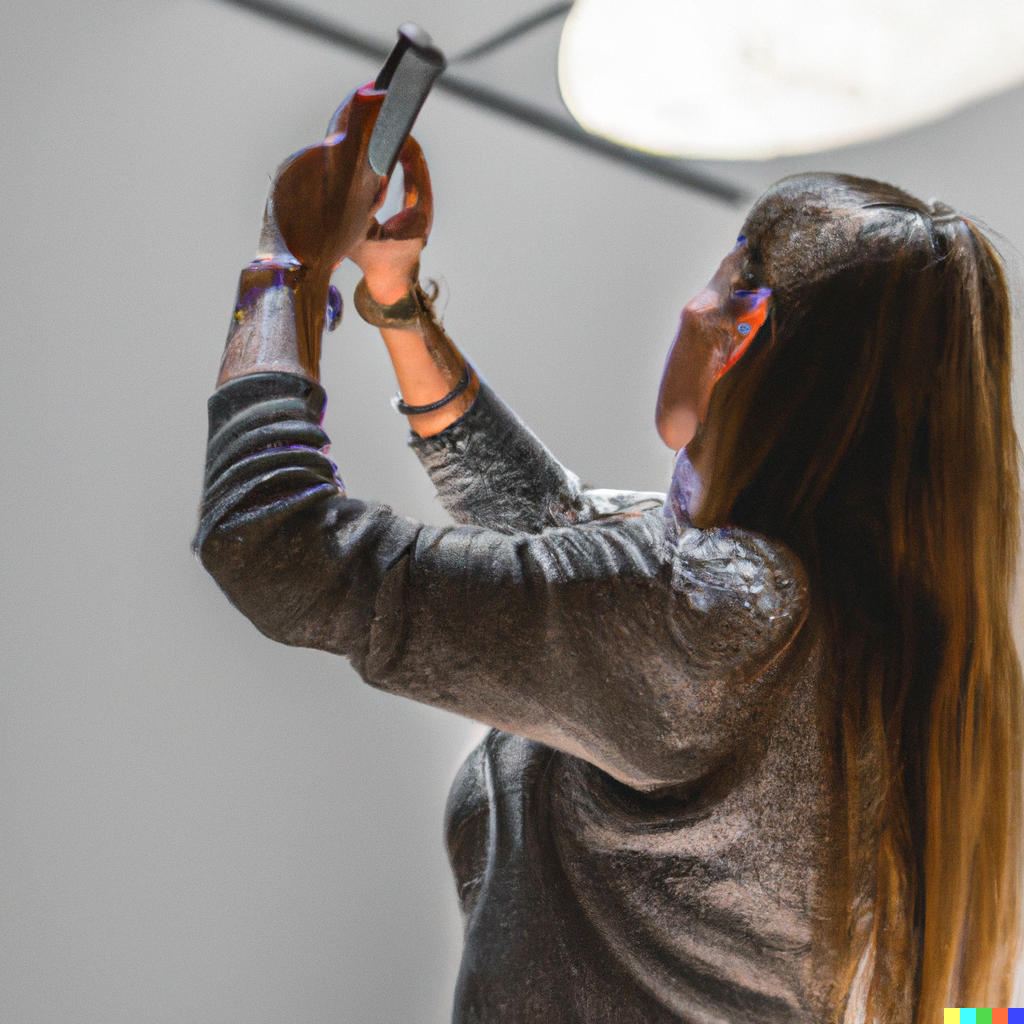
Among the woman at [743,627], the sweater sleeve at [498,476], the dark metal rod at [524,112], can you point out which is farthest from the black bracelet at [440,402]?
the dark metal rod at [524,112]

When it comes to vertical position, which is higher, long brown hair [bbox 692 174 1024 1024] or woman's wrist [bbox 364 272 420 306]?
woman's wrist [bbox 364 272 420 306]

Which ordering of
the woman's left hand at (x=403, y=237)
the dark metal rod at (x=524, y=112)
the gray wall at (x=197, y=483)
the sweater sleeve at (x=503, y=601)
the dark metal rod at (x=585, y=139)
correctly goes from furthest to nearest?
the dark metal rod at (x=585, y=139), the dark metal rod at (x=524, y=112), the gray wall at (x=197, y=483), the woman's left hand at (x=403, y=237), the sweater sleeve at (x=503, y=601)

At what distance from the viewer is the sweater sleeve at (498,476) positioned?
2.54 ft

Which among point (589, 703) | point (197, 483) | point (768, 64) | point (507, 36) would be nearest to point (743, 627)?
point (589, 703)

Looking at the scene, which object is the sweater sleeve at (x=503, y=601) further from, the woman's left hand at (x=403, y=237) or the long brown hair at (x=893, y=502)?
the woman's left hand at (x=403, y=237)

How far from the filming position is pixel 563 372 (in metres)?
1.17

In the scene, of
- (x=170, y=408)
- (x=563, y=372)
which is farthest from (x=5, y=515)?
(x=563, y=372)

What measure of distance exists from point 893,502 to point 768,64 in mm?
720

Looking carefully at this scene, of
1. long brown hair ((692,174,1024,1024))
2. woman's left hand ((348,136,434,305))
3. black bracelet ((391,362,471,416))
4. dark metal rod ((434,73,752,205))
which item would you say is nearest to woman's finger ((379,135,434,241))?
woman's left hand ((348,136,434,305))

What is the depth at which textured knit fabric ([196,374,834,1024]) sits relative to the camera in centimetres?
49

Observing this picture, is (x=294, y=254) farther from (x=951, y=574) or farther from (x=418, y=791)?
(x=418, y=791)

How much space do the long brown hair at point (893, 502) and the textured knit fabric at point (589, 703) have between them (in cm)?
3

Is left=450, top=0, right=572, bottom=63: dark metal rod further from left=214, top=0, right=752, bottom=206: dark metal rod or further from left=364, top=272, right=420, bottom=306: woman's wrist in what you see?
left=364, top=272, right=420, bottom=306: woman's wrist

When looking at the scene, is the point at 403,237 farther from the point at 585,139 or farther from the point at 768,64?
the point at 768,64
